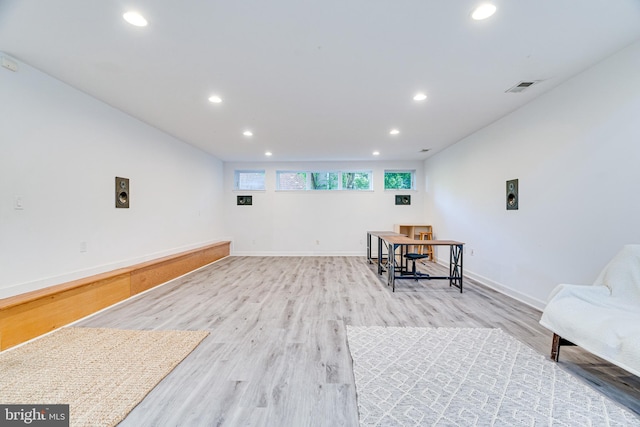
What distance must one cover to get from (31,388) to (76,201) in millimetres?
2070

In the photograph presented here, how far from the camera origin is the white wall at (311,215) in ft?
22.4

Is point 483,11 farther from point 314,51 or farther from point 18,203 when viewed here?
point 18,203

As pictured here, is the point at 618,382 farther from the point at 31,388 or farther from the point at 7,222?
the point at 7,222

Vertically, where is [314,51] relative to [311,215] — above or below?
above

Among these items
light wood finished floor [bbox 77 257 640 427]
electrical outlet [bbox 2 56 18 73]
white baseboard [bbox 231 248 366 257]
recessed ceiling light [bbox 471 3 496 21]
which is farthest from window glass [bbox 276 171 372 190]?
recessed ceiling light [bbox 471 3 496 21]

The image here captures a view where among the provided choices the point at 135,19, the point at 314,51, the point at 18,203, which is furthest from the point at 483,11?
the point at 18,203

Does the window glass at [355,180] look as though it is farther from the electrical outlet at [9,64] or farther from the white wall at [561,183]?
the electrical outlet at [9,64]

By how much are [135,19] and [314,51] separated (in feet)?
4.55

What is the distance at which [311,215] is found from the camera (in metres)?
6.88

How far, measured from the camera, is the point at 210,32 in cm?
196

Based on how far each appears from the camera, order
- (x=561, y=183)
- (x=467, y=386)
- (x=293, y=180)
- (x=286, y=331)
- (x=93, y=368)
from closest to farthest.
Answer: (x=467, y=386) → (x=93, y=368) → (x=286, y=331) → (x=561, y=183) → (x=293, y=180)

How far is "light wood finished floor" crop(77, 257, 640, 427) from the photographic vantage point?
4.87 ft

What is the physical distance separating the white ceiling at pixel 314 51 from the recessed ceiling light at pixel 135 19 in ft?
0.13

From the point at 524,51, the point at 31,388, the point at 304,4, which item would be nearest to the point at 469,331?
the point at 524,51
